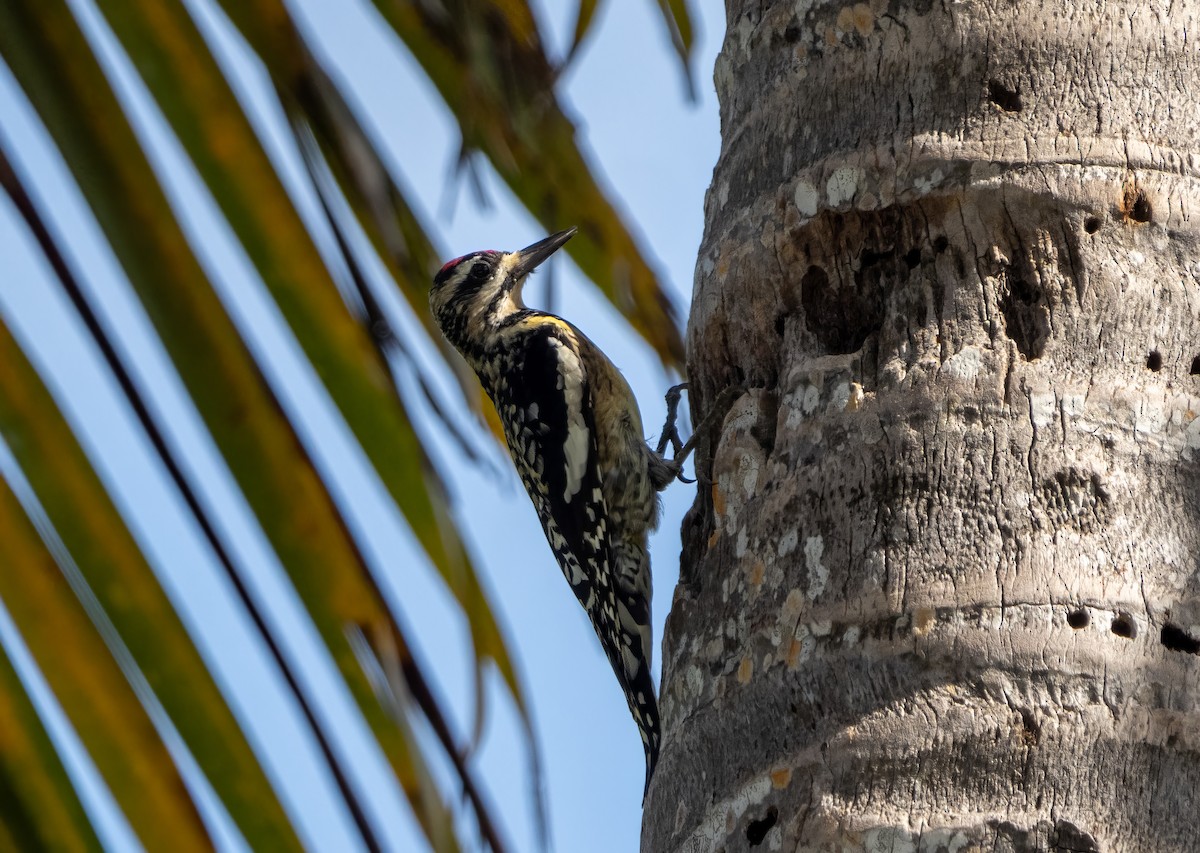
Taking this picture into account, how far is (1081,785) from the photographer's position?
1.78 m

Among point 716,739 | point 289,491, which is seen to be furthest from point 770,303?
point 289,491

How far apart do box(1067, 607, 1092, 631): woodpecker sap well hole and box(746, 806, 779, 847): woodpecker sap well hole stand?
0.49 meters

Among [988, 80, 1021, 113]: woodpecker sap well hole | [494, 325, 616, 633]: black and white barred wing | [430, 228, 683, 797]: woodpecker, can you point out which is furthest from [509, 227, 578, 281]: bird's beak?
[988, 80, 1021, 113]: woodpecker sap well hole

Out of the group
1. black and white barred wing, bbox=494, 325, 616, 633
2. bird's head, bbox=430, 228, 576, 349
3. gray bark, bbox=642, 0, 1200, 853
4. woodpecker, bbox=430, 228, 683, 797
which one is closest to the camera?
gray bark, bbox=642, 0, 1200, 853

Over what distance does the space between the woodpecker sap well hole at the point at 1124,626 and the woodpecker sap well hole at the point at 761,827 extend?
0.54 meters

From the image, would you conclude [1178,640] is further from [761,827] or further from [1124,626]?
[761,827]

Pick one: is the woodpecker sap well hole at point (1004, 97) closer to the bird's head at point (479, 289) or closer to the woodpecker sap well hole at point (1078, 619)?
the woodpecker sap well hole at point (1078, 619)

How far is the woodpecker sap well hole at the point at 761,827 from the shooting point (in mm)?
1959

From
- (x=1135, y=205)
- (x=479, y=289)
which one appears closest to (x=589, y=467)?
(x=479, y=289)

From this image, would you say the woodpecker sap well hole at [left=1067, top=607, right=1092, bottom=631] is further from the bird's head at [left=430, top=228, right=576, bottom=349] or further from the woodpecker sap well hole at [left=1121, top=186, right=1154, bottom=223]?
the bird's head at [left=430, top=228, right=576, bottom=349]

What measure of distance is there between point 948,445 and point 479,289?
135 inches

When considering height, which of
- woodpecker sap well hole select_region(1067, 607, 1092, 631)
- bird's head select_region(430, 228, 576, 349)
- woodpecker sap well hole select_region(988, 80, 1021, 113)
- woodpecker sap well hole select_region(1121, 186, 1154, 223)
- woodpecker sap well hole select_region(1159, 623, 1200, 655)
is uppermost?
bird's head select_region(430, 228, 576, 349)

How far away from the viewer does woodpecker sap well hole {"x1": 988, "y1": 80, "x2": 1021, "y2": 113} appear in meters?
2.44

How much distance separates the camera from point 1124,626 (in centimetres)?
192
